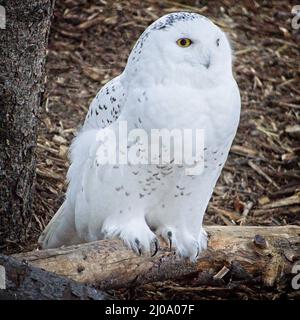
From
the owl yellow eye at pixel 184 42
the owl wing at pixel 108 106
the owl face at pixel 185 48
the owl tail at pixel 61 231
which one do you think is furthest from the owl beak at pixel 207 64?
the owl tail at pixel 61 231

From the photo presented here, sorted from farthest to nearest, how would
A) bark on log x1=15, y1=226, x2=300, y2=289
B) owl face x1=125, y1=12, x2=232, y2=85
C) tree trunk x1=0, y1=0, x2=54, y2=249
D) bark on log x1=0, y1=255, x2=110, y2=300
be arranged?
tree trunk x1=0, y1=0, x2=54, y2=249, bark on log x1=15, y1=226, x2=300, y2=289, owl face x1=125, y1=12, x2=232, y2=85, bark on log x1=0, y1=255, x2=110, y2=300

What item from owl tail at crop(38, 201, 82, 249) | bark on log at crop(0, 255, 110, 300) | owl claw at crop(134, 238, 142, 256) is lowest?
owl tail at crop(38, 201, 82, 249)

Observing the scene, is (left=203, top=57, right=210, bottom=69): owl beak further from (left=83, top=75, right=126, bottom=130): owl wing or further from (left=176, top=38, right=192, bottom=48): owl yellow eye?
(left=83, top=75, right=126, bottom=130): owl wing

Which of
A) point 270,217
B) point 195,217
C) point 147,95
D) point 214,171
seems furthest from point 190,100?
point 270,217

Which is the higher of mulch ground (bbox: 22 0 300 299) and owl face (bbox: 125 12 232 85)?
owl face (bbox: 125 12 232 85)

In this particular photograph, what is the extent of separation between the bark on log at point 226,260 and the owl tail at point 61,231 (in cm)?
51

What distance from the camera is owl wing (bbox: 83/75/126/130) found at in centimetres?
373

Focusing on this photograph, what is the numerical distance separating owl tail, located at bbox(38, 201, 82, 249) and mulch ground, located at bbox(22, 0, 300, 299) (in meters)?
0.17

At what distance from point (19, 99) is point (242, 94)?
2704mm

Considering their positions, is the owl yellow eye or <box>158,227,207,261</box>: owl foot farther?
<box>158,227,207,261</box>: owl foot

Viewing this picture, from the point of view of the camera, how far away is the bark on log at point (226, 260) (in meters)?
3.71

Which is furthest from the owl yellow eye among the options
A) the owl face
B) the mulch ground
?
the mulch ground

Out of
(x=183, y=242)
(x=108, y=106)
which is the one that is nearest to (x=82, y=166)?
(x=108, y=106)

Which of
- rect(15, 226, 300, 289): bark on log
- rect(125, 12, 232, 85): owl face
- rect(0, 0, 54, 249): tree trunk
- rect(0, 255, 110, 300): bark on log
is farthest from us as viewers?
rect(0, 0, 54, 249): tree trunk
